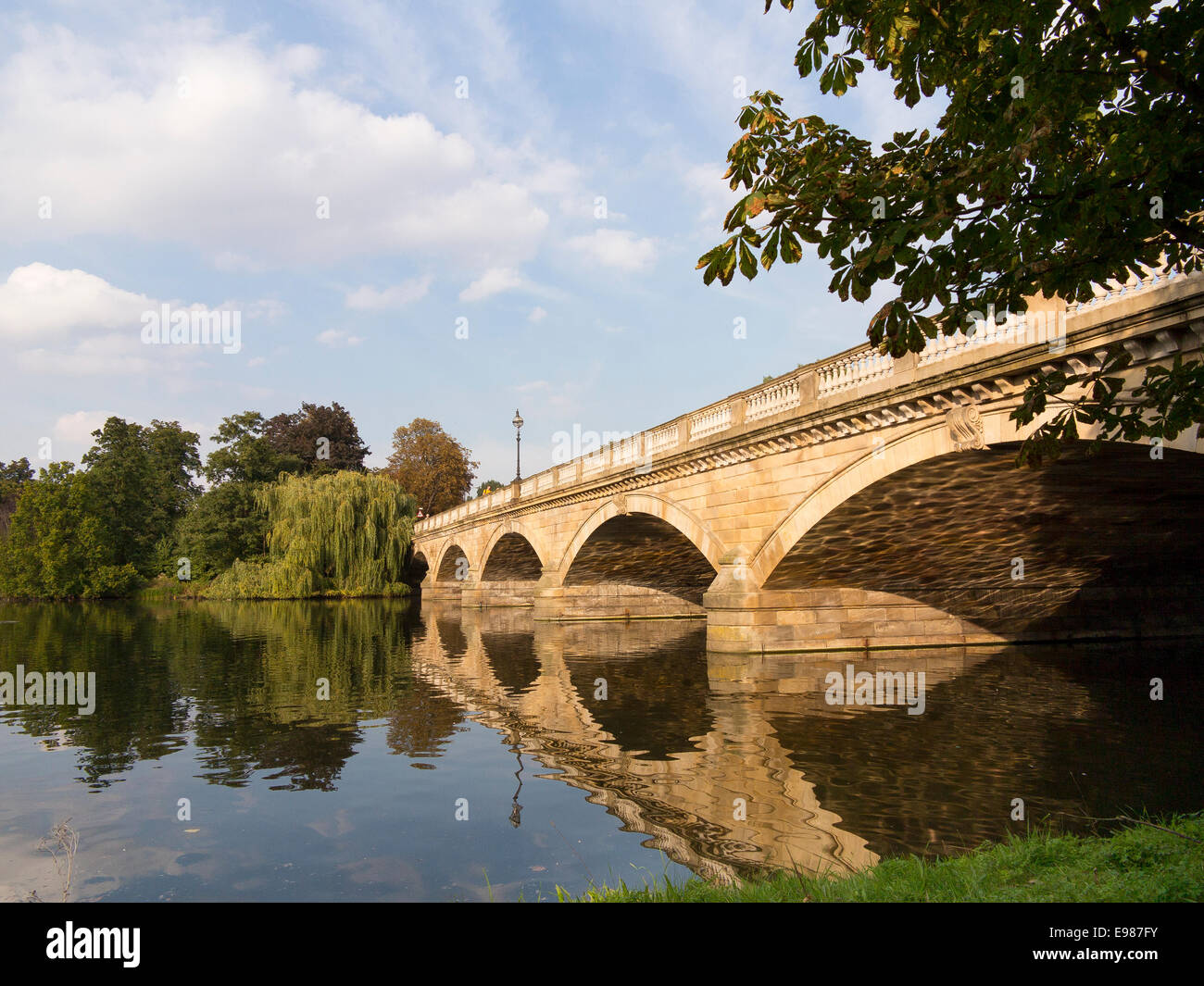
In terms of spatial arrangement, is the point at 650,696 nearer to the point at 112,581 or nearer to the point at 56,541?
the point at 112,581

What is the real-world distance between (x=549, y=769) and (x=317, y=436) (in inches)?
2459

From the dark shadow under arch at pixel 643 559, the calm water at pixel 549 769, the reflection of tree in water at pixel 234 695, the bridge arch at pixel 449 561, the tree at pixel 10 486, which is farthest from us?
the tree at pixel 10 486

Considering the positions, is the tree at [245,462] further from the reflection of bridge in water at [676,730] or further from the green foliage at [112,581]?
the reflection of bridge in water at [676,730]

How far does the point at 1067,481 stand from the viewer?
12156mm

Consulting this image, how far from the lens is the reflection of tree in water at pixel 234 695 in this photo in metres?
9.05

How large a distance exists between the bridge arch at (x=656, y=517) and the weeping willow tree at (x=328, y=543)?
19424 millimetres

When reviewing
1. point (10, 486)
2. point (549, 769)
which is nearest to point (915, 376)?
point (549, 769)

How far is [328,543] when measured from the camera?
41844 mm

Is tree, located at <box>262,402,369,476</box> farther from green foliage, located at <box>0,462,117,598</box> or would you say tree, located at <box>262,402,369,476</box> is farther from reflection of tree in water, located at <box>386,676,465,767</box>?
reflection of tree in water, located at <box>386,676,465,767</box>

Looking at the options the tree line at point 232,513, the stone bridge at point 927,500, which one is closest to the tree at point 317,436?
the tree line at point 232,513

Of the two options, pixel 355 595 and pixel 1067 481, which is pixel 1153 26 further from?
pixel 355 595

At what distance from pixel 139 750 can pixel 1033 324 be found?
12166 mm

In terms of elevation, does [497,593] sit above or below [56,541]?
below

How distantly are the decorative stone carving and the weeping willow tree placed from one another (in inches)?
1415
